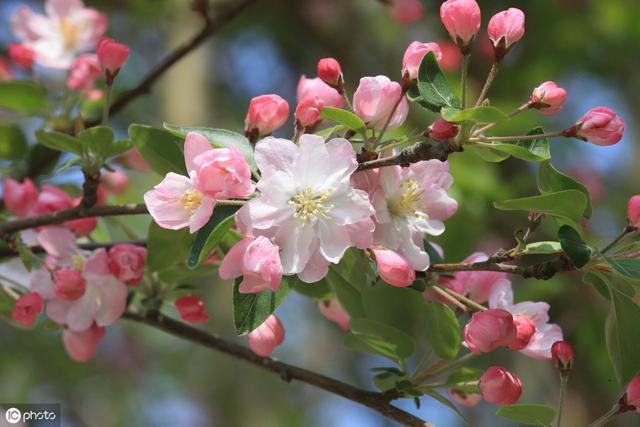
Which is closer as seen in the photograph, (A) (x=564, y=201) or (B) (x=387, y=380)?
(A) (x=564, y=201)

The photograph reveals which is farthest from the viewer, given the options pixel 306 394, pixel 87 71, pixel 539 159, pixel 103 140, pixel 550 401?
pixel 306 394

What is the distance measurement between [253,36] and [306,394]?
95.4 inches

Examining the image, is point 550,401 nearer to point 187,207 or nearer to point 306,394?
point 306,394

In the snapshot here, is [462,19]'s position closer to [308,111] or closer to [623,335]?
[308,111]

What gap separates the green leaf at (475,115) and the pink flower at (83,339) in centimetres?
67

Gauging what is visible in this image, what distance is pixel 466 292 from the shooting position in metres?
1.12

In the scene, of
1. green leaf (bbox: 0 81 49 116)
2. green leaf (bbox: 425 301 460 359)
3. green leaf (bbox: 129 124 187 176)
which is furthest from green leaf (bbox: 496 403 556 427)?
green leaf (bbox: 0 81 49 116)

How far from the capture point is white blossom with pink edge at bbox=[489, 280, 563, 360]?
106cm

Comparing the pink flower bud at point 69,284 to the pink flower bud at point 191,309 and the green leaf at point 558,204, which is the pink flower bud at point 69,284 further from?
the green leaf at point 558,204

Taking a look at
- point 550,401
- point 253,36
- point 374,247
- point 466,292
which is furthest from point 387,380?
point 253,36

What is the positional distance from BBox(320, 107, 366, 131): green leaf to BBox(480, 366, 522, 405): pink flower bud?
0.34m

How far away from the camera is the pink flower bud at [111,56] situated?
1179 millimetres

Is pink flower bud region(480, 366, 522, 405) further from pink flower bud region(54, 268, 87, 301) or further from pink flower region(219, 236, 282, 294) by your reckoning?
pink flower bud region(54, 268, 87, 301)

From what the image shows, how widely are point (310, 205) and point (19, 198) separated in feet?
1.98
